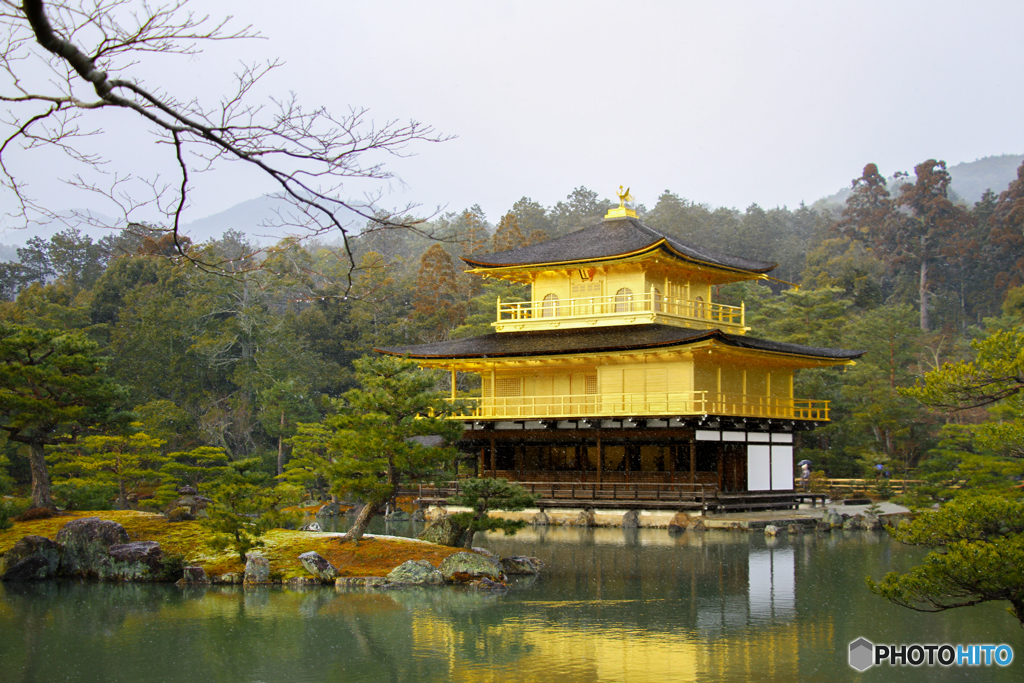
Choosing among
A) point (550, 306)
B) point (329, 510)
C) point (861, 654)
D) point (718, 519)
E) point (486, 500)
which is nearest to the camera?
point (861, 654)

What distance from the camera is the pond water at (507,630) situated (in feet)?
34.0

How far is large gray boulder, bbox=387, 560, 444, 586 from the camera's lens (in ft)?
51.6

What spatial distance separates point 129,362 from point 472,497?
27962 millimetres

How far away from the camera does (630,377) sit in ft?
93.9

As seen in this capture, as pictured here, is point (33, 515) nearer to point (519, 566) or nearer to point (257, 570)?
point (257, 570)

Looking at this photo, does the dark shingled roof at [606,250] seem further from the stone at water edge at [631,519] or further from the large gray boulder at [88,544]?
the large gray boulder at [88,544]

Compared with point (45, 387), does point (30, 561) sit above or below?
below

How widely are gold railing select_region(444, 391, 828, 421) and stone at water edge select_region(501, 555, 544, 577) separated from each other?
32.1 ft

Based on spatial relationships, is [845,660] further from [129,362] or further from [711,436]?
[129,362]

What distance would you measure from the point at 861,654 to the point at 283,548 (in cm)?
1023

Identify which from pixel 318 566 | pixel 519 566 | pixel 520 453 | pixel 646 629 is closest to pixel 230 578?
pixel 318 566

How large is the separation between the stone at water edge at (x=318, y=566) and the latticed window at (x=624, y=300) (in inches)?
632

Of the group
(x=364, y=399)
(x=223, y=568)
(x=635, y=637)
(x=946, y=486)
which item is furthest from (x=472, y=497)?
(x=946, y=486)

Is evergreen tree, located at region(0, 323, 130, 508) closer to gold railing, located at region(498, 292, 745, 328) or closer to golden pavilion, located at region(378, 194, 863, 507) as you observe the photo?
golden pavilion, located at region(378, 194, 863, 507)
